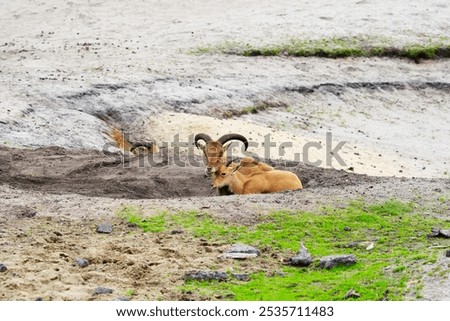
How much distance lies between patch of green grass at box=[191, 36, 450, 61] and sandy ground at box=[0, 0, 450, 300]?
46 centimetres

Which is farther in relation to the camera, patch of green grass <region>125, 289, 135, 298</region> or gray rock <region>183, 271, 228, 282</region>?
gray rock <region>183, 271, 228, 282</region>

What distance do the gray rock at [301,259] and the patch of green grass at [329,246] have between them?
0.33 feet

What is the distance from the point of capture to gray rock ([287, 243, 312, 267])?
13344 mm

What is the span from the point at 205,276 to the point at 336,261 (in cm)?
196

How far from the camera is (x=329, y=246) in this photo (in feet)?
47.4

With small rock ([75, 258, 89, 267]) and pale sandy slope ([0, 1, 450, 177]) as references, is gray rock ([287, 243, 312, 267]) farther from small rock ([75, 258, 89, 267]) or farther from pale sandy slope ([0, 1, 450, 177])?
pale sandy slope ([0, 1, 450, 177])

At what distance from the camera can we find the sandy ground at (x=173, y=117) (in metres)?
13.8

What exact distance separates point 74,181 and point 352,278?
807 centimetres

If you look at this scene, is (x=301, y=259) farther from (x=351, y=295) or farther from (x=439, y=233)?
(x=439, y=233)

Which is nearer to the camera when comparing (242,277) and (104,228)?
(242,277)

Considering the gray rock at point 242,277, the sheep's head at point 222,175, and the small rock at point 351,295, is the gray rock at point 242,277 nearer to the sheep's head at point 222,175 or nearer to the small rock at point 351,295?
the small rock at point 351,295

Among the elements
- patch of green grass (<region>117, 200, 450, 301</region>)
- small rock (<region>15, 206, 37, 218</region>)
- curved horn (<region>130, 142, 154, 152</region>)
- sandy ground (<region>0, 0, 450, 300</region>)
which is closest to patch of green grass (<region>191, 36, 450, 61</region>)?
sandy ground (<region>0, 0, 450, 300</region>)

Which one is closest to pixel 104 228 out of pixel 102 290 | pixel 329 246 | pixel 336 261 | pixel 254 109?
pixel 102 290
